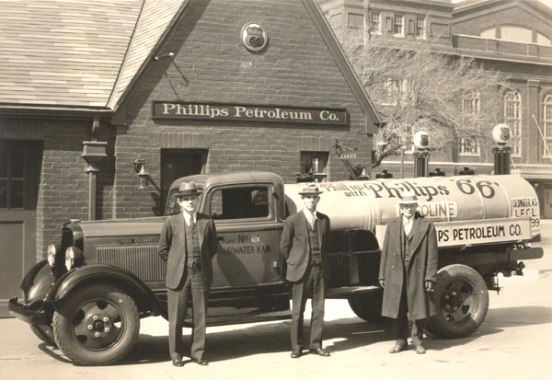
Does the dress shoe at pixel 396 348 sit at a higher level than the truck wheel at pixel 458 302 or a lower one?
lower

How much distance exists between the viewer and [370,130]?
1517 centimetres

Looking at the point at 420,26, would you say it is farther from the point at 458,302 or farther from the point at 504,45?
the point at 458,302

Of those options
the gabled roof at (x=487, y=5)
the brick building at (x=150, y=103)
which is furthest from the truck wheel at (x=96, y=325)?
the gabled roof at (x=487, y=5)

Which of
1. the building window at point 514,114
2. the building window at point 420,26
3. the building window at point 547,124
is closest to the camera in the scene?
the building window at point 420,26

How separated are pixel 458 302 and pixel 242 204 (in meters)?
3.05

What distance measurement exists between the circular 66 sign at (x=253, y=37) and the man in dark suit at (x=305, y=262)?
244 inches

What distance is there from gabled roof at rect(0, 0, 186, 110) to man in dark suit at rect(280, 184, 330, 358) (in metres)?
5.61

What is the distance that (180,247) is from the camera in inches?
319

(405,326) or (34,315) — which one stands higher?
(34,315)

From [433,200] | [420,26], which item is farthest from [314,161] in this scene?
[420,26]

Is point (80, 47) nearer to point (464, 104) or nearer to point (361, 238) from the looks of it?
point (361, 238)

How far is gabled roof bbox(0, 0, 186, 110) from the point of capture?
12.8 meters

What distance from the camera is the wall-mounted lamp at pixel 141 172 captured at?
13.0m

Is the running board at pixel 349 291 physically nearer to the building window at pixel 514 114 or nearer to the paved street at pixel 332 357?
the paved street at pixel 332 357
